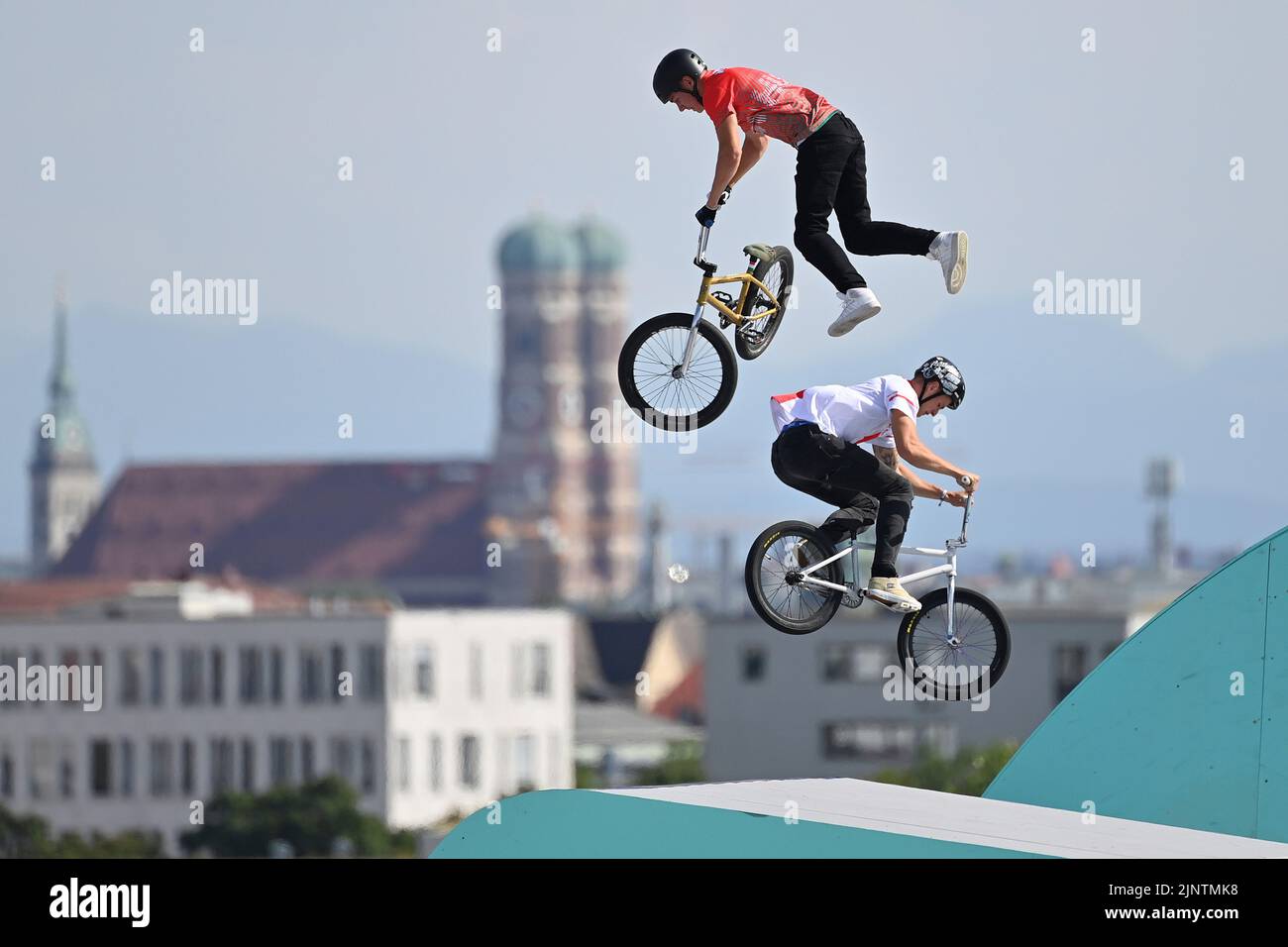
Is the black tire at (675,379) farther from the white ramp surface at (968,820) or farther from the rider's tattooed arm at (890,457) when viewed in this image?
the white ramp surface at (968,820)

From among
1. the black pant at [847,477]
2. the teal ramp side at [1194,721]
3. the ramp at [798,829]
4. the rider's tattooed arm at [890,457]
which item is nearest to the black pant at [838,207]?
the black pant at [847,477]

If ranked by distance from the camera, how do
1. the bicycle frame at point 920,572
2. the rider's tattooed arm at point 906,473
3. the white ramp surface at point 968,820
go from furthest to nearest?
the white ramp surface at point 968,820 → the rider's tattooed arm at point 906,473 → the bicycle frame at point 920,572

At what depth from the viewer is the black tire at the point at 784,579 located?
92.7ft

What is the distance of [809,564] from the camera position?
2861 cm

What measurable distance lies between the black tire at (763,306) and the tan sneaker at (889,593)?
9.44 feet

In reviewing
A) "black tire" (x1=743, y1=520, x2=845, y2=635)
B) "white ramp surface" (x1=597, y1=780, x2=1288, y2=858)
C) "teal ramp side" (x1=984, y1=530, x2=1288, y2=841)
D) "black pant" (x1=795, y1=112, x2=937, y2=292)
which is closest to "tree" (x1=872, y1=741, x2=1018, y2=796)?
"teal ramp side" (x1=984, y1=530, x2=1288, y2=841)

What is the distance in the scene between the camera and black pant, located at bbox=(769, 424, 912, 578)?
91.8 feet

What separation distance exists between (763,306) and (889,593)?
352cm

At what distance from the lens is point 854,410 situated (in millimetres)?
28297

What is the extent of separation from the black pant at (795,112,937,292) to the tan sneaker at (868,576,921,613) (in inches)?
133

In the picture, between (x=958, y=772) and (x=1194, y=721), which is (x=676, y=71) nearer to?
(x=1194, y=721)
